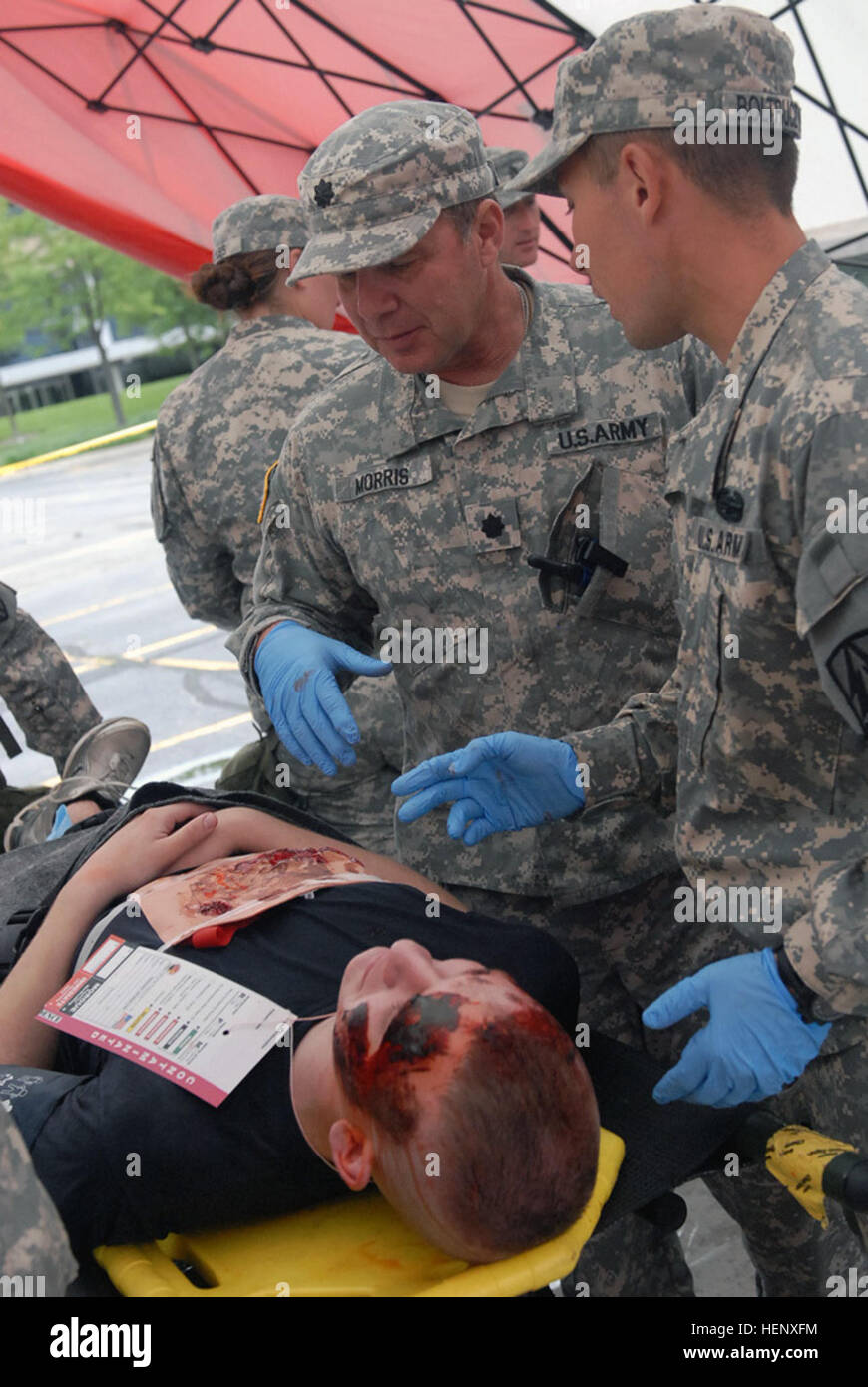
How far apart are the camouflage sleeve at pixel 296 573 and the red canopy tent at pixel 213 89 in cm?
424

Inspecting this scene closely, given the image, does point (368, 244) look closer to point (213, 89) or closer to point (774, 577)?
point (774, 577)

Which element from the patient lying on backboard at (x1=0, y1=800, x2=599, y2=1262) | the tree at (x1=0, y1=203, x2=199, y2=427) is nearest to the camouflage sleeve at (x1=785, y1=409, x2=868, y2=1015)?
the patient lying on backboard at (x1=0, y1=800, x2=599, y2=1262)

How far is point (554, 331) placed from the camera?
6.44 feet

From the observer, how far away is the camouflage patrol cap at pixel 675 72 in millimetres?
→ 1325

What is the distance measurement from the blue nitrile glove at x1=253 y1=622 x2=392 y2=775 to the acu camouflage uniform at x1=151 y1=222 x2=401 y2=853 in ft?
2.94

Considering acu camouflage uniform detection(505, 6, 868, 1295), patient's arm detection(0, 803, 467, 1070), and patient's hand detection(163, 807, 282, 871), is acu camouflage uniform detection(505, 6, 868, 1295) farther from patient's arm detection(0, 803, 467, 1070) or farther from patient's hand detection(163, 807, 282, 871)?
patient's hand detection(163, 807, 282, 871)

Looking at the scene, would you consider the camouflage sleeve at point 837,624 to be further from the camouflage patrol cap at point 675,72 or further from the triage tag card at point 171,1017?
the triage tag card at point 171,1017

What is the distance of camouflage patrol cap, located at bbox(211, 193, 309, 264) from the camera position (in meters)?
3.05

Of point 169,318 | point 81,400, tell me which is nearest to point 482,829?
point 169,318

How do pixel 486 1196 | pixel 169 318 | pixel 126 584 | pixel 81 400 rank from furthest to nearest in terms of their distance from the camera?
pixel 81 400
pixel 169 318
pixel 126 584
pixel 486 1196

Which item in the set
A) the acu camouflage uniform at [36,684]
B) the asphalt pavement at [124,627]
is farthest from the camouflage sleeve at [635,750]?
the asphalt pavement at [124,627]
